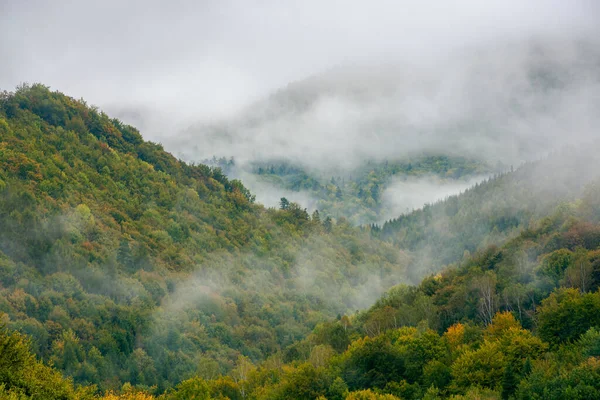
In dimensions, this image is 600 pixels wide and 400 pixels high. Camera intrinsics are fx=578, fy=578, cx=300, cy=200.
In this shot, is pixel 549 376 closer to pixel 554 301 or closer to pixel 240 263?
pixel 554 301

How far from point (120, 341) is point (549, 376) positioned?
298ft

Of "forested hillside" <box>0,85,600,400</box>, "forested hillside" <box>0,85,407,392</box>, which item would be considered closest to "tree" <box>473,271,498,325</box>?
"forested hillside" <box>0,85,600,400</box>

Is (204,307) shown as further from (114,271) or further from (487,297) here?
(487,297)

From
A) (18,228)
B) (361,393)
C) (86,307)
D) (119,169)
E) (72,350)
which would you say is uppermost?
(119,169)

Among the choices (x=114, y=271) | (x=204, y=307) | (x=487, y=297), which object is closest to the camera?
(x=487, y=297)

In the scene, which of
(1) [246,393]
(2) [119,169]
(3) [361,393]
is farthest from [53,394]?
(2) [119,169]

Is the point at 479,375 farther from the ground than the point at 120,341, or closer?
closer

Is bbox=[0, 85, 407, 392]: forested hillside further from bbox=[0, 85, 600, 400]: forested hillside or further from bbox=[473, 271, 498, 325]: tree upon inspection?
bbox=[473, 271, 498, 325]: tree

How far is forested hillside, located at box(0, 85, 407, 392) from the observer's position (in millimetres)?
120500

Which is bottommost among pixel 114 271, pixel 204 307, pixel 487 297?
pixel 487 297

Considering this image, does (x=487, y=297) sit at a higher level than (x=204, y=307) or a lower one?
lower

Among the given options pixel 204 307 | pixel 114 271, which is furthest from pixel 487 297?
pixel 114 271

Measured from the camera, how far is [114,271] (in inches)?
5787

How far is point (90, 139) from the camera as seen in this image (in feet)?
604
